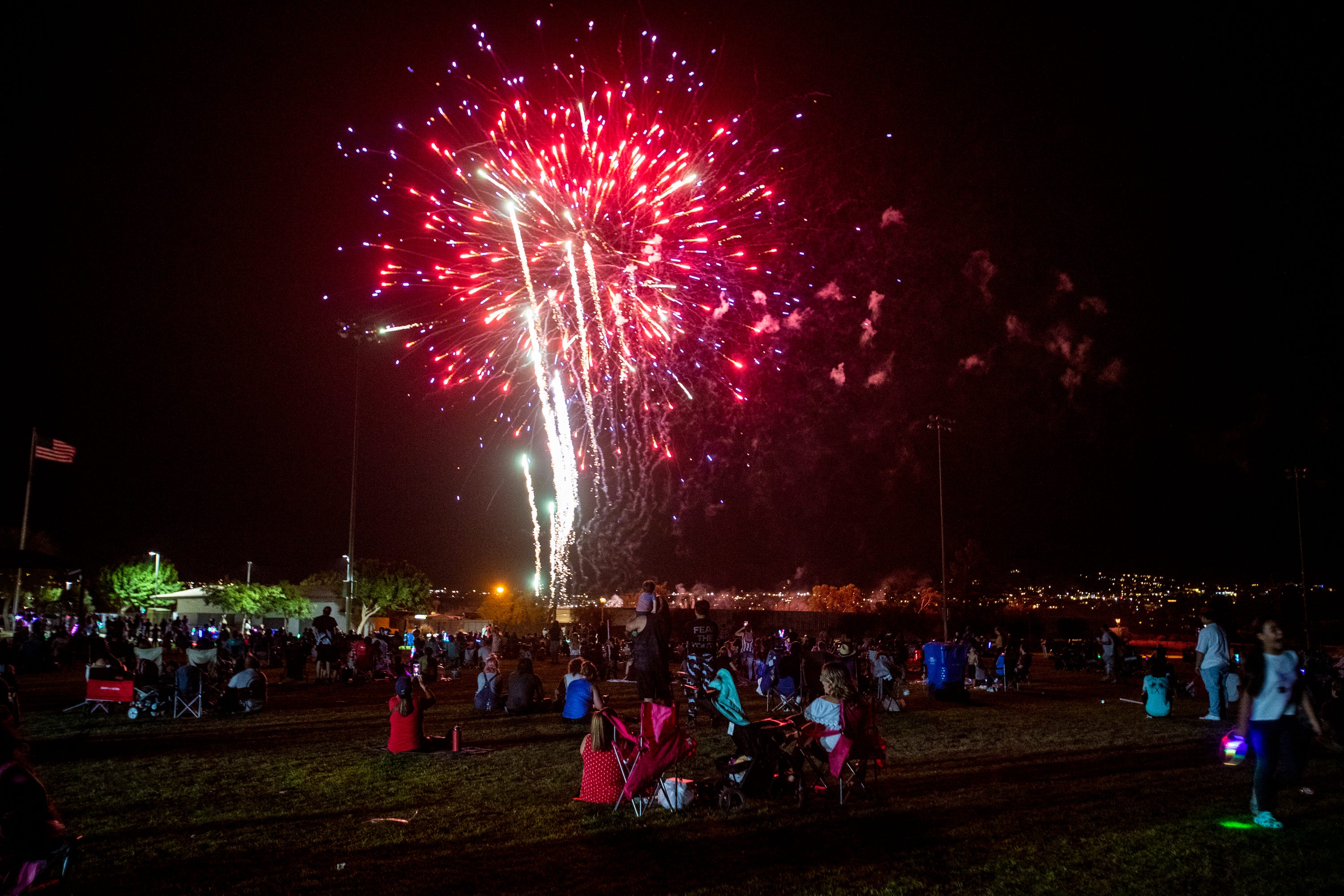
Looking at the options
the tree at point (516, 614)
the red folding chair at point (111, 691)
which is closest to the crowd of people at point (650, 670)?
the red folding chair at point (111, 691)

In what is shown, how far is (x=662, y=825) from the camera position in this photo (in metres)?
6.94

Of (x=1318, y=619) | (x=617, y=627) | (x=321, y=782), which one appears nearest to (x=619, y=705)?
(x=321, y=782)

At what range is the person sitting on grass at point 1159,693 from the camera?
14.6 meters

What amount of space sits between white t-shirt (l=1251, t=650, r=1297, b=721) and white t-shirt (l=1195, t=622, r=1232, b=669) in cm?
656

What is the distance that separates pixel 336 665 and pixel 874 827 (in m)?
18.5

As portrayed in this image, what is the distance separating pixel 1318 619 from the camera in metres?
43.5

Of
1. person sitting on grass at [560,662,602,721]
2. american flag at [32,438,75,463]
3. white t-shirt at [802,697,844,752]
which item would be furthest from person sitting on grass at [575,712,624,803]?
american flag at [32,438,75,463]

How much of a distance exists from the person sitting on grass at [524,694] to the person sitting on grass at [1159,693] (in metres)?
10.0

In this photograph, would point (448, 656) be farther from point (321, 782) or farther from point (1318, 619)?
point (1318, 619)

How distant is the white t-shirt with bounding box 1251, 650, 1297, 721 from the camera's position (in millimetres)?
6777

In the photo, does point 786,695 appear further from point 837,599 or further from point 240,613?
point 837,599

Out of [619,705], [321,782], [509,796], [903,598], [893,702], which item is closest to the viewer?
[509,796]

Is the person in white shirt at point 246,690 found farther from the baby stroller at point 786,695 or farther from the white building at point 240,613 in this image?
the white building at point 240,613

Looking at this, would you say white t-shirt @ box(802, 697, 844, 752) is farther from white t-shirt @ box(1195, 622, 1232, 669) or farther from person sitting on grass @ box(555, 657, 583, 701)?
white t-shirt @ box(1195, 622, 1232, 669)
